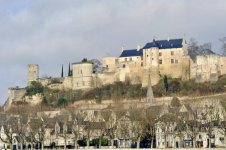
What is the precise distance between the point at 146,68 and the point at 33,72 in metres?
24.6

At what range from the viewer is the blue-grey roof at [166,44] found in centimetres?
10381

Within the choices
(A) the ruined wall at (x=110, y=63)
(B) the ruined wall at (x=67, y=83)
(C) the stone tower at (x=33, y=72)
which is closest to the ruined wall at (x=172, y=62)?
(A) the ruined wall at (x=110, y=63)

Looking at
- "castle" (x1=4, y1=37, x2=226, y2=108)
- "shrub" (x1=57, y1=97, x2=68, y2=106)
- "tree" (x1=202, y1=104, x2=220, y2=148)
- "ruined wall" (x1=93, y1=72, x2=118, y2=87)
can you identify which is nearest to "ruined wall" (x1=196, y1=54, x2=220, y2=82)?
"castle" (x1=4, y1=37, x2=226, y2=108)

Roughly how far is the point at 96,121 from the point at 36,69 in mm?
45922

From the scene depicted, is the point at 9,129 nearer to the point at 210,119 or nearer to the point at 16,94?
the point at 210,119

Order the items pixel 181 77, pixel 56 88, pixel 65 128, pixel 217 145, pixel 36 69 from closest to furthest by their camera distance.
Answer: pixel 217 145, pixel 65 128, pixel 181 77, pixel 56 88, pixel 36 69

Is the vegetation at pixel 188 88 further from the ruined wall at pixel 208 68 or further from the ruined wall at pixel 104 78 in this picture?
the ruined wall at pixel 104 78

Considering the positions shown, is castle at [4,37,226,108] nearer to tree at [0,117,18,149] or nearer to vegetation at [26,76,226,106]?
vegetation at [26,76,226,106]

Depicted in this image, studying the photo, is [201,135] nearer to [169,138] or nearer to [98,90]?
[169,138]

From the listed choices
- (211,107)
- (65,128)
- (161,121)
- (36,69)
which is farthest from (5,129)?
(36,69)

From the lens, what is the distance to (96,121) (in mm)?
75188

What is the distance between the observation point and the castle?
98.2 meters

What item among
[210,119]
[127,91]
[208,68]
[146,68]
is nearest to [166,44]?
[146,68]

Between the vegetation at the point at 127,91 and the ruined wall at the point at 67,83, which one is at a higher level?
the ruined wall at the point at 67,83
